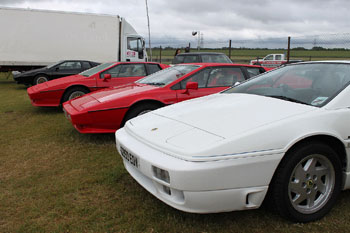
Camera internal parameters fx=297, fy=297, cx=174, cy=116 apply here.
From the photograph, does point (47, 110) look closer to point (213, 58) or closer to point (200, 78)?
point (200, 78)

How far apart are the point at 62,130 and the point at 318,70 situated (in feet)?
13.6

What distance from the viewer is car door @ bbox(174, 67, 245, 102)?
4.61 meters

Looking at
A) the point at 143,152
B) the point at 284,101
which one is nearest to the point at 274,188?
the point at 284,101

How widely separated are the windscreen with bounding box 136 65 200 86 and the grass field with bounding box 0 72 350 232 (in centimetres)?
132

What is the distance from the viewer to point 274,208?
218 centimetres

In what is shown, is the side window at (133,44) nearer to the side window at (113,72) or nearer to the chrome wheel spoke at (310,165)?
the side window at (113,72)

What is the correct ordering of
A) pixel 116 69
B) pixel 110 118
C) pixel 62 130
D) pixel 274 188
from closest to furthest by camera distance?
pixel 274 188, pixel 110 118, pixel 62 130, pixel 116 69

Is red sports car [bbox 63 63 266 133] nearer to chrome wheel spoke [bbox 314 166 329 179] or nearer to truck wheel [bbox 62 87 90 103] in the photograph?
truck wheel [bbox 62 87 90 103]

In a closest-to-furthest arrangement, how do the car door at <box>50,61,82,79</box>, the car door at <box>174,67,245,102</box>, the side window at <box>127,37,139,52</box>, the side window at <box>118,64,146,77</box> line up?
the car door at <box>174,67,245,102</box>
the side window at <box>118,64,146,77</box>
the car door at <box>50,61,82,79</box>
the side window at <box>127,37,139,52</box>

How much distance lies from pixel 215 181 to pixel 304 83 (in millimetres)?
1502

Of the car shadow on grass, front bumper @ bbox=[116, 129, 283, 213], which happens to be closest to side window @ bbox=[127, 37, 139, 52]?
the car shadow on grass

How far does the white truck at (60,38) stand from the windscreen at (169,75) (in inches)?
388

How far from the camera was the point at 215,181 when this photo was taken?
6.23ft

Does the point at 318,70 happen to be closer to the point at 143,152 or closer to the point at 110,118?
the point at 143,152
